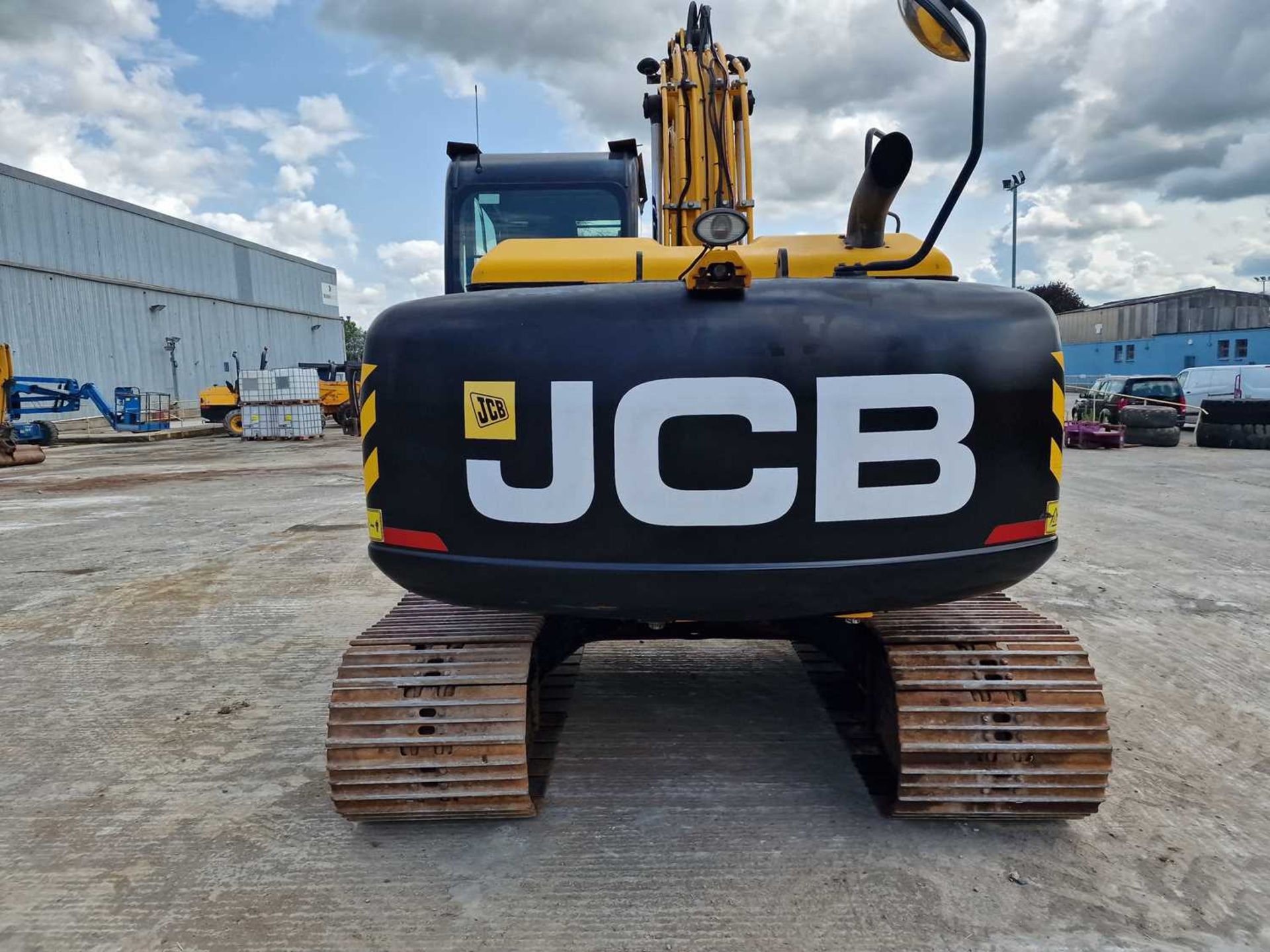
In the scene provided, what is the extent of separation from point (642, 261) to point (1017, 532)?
1.33 meters

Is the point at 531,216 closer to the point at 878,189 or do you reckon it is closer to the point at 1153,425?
the point at 878,189

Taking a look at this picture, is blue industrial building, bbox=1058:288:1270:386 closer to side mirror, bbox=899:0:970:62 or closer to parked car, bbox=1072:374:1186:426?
parked car, bbox=1072:374:1186:426

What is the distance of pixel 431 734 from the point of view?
7.69 feet

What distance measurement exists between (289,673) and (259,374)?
19462 millimetres

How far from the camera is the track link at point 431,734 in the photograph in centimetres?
232

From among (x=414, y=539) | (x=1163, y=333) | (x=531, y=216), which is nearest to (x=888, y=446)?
(x=414, y=539)

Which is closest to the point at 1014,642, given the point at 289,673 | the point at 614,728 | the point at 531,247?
the point at 614,728

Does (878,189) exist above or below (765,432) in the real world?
above

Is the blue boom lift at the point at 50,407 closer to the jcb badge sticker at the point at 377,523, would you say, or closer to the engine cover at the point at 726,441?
the jcb badge sticker at the point at 377,523

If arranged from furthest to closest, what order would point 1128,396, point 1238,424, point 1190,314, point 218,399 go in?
1. point 1190,314
2. point 218,399
3. point 1128,396
4. point 1238,424

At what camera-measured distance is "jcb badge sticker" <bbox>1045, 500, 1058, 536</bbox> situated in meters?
2.07

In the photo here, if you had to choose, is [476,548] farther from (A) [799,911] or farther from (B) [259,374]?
(B) [259,374]

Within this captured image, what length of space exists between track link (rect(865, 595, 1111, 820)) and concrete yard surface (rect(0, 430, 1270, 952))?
0.51ft

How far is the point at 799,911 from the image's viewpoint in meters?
2.05
